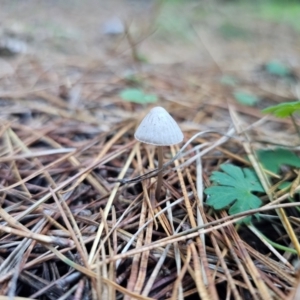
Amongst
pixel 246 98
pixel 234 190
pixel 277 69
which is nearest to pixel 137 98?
pixel 246 98

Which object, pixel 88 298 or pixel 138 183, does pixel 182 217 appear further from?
pixel 88 298

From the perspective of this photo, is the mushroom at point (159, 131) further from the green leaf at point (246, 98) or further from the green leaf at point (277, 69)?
the green leaf at point (277, 69)

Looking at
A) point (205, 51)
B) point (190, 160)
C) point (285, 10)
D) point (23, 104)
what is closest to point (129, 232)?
point (190, 160)

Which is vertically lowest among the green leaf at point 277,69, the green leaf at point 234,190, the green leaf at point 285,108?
the green leaf at point 234,190

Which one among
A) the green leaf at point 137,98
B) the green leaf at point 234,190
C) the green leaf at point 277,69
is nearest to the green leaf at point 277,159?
the green leaf at point 234,190

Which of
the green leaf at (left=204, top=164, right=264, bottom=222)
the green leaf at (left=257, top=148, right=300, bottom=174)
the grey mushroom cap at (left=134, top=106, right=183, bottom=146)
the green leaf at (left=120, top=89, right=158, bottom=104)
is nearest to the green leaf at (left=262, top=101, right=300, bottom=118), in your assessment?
the green leaf at (left=257, top=148, right=300, bottom=174)
